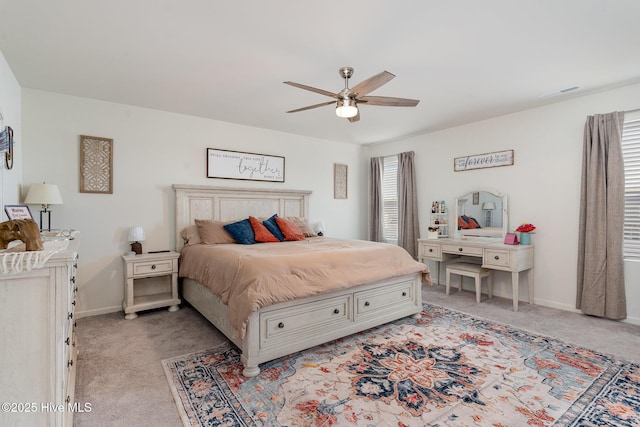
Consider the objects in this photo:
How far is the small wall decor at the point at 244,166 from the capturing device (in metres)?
4.38

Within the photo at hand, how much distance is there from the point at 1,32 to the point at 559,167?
542 centimetres

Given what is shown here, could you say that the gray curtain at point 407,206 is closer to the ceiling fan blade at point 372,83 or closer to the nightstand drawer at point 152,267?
the ceiling fan blade at point 372,83

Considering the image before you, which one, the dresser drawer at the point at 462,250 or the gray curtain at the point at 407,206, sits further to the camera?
the gray curtain at the point at 407,206

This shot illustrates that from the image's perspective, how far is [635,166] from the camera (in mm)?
3242

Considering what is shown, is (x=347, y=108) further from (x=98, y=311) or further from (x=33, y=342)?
(x=98, y=311)

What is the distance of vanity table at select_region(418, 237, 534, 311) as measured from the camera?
3674 millimetres

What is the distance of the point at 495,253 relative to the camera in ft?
12.6

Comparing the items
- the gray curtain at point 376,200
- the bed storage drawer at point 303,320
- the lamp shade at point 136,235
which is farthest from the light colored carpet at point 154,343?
the gray curtain at point 376,200

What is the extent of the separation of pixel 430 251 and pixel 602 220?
1928 millimetres

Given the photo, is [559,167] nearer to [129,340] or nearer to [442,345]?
[442,345]

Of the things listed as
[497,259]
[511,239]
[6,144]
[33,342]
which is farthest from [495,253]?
[6,144]

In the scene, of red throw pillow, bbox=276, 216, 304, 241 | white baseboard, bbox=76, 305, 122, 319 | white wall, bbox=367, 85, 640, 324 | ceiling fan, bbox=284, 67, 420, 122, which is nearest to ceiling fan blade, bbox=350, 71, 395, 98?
ceiling fan, bbox=284, 67, 420, 122

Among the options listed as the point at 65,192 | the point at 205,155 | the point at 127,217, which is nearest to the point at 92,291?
the point at 127,217

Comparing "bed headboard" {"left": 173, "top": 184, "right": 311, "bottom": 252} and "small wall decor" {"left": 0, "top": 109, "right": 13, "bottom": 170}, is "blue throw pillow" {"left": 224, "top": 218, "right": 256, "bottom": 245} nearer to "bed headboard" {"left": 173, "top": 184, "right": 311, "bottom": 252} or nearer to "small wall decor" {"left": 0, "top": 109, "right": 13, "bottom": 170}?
"bed headboard" {"left": 173, "top": 184, "right": 311, "bottom": 252}
